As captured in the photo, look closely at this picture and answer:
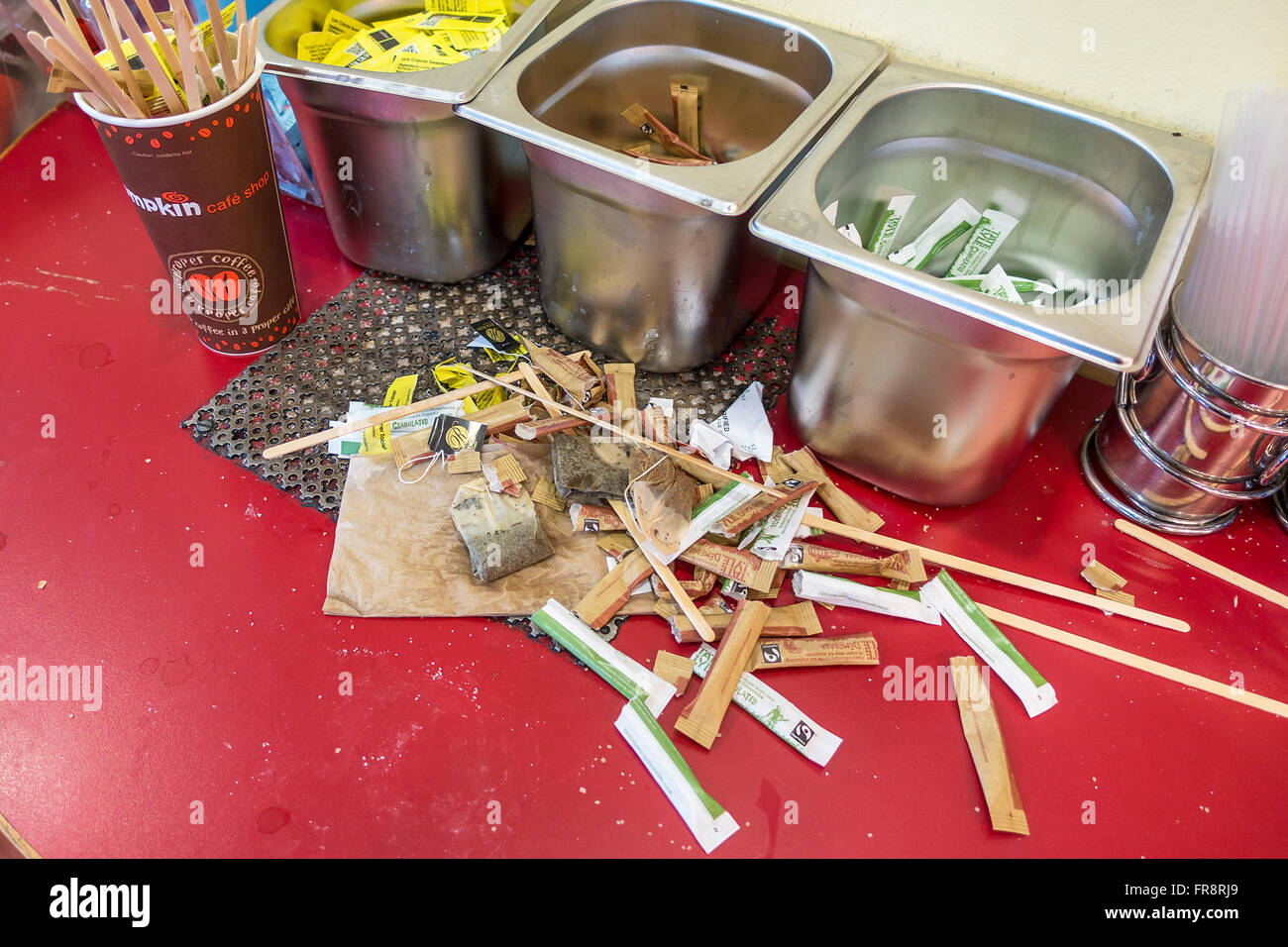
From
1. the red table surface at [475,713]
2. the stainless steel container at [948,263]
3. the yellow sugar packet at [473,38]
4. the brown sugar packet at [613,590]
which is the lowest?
the red table surface at [475,713]

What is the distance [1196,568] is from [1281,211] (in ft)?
1.58

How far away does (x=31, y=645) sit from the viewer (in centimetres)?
105

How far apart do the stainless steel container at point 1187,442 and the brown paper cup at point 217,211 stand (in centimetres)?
126

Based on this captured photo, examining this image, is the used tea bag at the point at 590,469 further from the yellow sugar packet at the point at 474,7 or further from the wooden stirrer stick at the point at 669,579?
the yellow sugar packet at the point at 474,7

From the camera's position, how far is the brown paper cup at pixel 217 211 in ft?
3.56

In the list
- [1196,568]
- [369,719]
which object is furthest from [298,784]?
[1196,568]

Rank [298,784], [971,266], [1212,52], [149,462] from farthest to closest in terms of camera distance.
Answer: [971,266], [149,462], [1212,52], [298,784]

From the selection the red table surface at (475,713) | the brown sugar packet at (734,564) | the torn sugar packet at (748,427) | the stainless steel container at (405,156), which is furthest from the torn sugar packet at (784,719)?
the stainless steel container at (405,156)

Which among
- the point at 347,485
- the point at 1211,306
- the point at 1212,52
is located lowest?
the point at 347,485

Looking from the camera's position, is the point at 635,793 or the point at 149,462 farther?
the point at 149,462

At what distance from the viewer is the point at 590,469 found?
1172mm

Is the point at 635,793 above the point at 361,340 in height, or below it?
below

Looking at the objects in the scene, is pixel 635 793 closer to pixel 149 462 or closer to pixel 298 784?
pixel 298 784

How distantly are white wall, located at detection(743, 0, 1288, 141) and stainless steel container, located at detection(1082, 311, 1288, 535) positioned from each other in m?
0.34
